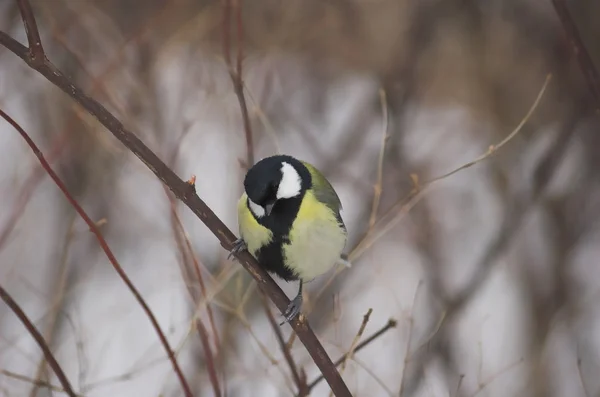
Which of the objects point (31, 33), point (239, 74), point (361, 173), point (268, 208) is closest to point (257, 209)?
point (268, 208)

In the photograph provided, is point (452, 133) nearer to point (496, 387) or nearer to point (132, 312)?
point (496, 387)

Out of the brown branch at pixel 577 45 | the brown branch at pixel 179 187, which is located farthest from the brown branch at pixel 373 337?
the brown branch at pixel 577 45

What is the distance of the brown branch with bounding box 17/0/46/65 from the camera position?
18.0 inches

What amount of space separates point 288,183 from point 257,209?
0.05m

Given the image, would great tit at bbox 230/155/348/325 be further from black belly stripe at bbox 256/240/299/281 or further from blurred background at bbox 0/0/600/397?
blurred background at bbox 0/0/600/397

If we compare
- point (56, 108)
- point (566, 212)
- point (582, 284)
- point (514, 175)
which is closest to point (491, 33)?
point (514, 175)

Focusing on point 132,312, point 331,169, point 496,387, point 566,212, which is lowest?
point 496,387

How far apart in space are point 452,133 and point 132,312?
1.18 metres

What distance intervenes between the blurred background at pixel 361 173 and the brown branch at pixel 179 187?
0.99 m

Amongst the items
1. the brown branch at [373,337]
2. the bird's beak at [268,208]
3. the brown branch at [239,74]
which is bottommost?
the brown branch at [373,337]

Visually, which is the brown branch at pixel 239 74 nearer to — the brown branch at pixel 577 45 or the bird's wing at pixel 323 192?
the bird's wing at pixel 323 192

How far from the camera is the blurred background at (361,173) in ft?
5.51

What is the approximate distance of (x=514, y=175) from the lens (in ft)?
5.98

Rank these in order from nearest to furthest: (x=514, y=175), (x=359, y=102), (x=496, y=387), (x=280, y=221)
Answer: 1. (x=280, y=221)
2. (x=496, y=387)
3. (x=514, y=175)
4. (x=359, y=102)
